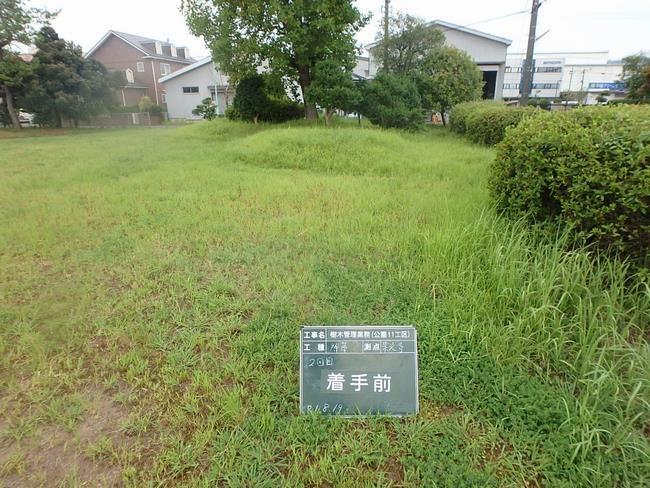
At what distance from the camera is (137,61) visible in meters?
18.3

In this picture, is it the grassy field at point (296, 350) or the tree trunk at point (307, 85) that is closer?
the grassy field at point (296, 350)

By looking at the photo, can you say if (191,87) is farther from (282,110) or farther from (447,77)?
(447,77)

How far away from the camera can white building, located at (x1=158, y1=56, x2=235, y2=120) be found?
22359 millimetres

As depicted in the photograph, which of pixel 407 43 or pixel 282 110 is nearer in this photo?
pixel 282 110

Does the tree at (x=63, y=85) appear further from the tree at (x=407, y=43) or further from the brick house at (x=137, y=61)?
the tree at (x=407, y=43)

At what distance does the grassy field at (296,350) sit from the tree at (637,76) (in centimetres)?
1710

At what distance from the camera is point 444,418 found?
1617mm

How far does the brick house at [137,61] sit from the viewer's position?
15906 millimetres

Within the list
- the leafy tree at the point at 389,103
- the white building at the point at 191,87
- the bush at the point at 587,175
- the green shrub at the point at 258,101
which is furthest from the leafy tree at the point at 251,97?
the white building at the point at 191,87

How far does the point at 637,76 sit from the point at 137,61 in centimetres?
2262

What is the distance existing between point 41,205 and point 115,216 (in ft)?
3.81

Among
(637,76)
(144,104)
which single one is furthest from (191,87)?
(637,76)

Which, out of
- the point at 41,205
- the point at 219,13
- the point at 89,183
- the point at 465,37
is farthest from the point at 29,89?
the point at 465,37

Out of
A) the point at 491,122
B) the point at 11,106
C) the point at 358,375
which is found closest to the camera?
the point at 358,375
